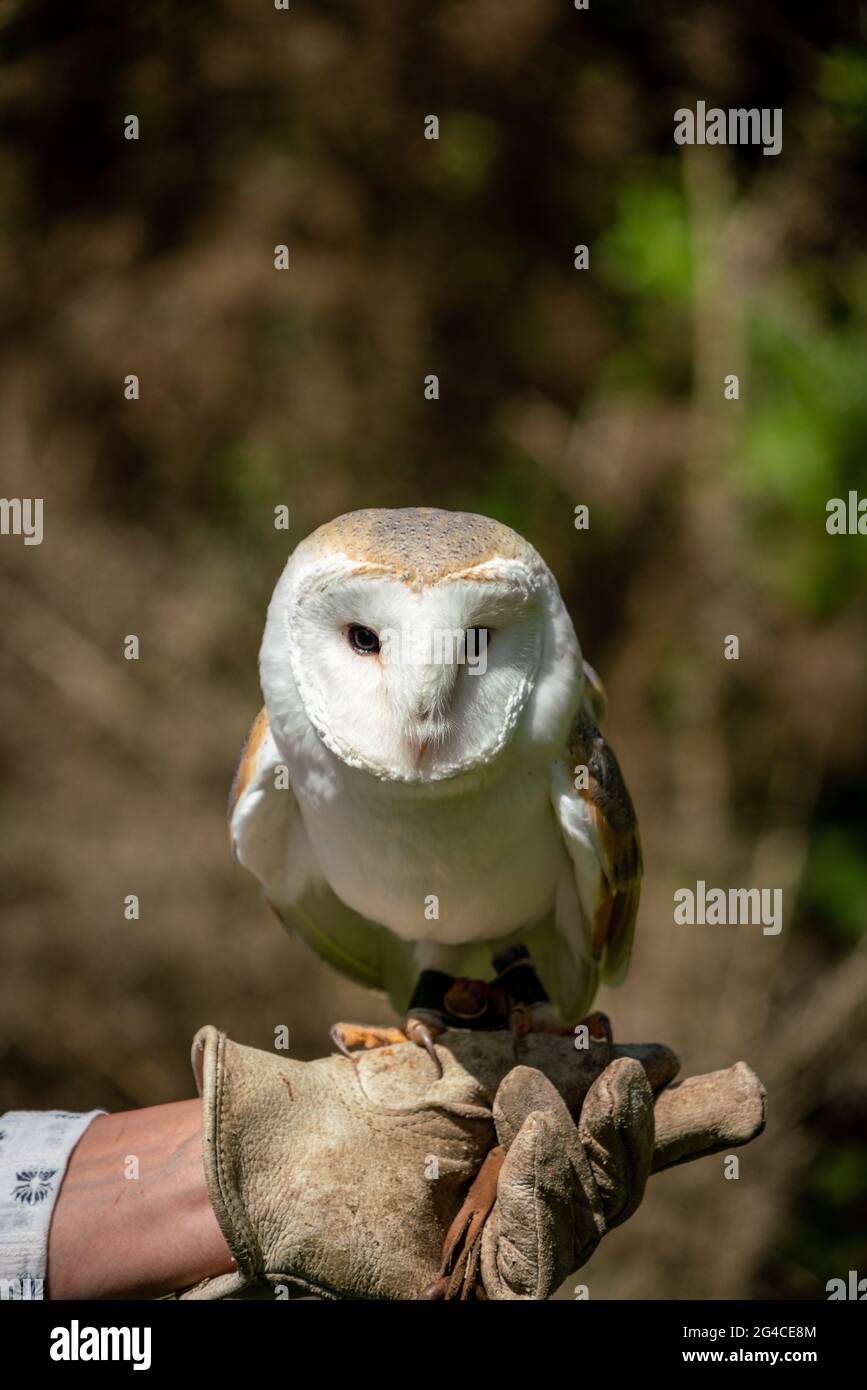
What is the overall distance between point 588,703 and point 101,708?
2.56m

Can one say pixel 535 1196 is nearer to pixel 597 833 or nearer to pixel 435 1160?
pixel 435 1160

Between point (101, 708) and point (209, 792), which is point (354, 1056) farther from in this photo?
point (101, 708)

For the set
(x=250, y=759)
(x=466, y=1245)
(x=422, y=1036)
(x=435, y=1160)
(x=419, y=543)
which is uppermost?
(x=419, y=543)

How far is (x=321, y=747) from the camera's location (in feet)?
6.31

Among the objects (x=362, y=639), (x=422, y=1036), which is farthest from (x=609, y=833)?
(x=362, y=639)

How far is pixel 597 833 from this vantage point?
2.05m

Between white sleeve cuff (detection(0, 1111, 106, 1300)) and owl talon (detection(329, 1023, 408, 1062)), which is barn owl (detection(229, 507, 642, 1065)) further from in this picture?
white sleeve cuff (detection(0, 1111, 106, 1300))

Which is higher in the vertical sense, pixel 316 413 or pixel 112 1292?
pixel 316 413

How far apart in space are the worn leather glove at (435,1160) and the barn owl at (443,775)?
20cm

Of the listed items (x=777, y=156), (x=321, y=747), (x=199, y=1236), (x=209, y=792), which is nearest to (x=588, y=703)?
(x=321, y=747)

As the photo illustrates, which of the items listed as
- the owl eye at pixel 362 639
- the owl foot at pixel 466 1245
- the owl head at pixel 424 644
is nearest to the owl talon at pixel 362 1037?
the owl foot at pixel 466 1245

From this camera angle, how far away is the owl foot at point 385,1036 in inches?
80.8

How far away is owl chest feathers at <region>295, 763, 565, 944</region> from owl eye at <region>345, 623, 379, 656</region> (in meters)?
0.20

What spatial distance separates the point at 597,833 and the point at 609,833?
1.4 inches
